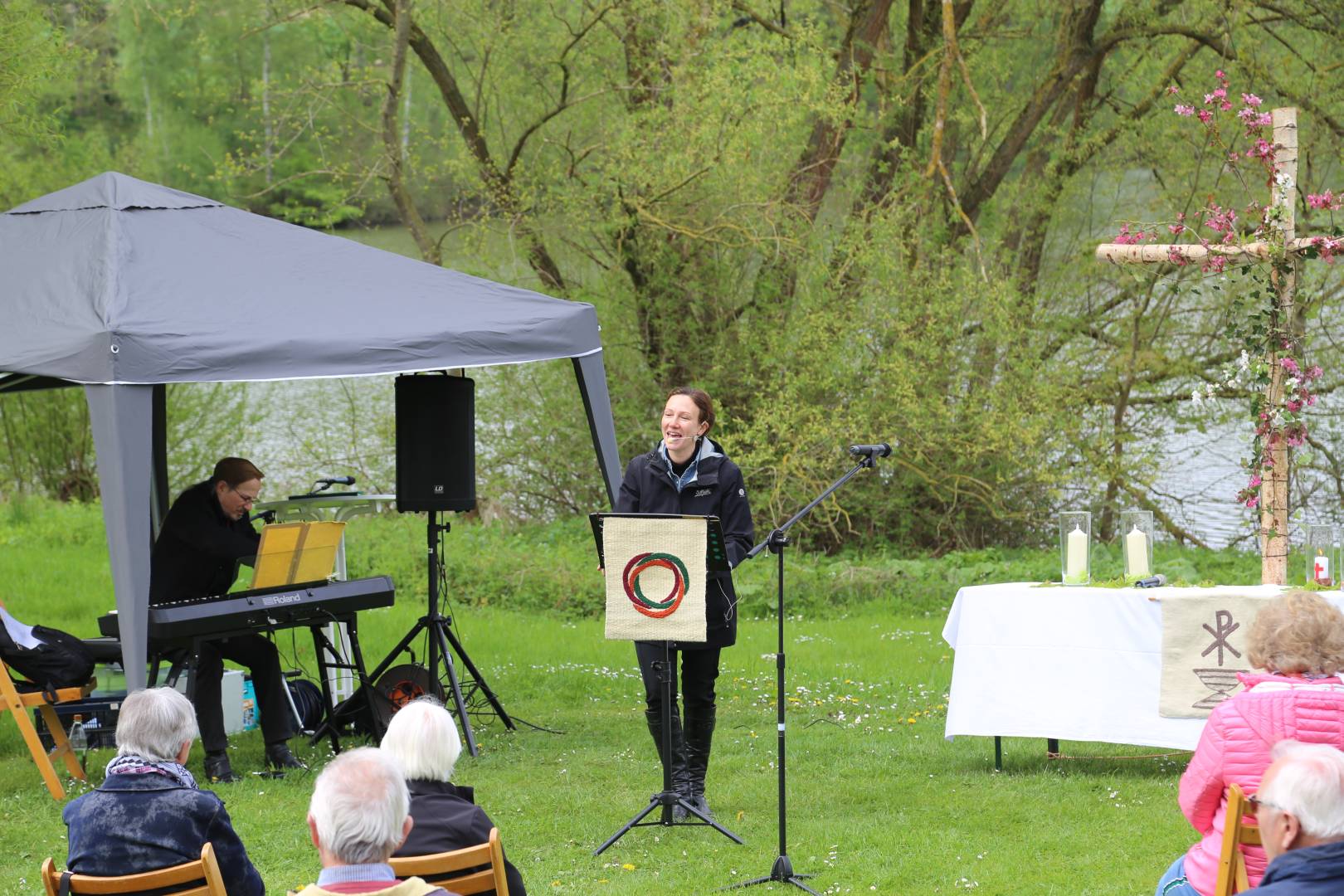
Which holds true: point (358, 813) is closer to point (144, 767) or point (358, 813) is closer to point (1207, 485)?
point (144, 767)

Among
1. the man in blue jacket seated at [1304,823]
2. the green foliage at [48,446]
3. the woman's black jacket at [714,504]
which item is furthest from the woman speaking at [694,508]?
the green foliage at [48,446]

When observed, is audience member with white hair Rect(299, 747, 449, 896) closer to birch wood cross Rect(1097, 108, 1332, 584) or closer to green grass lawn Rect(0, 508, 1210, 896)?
green grass lawn Rect(0, 508, 1210, 896)

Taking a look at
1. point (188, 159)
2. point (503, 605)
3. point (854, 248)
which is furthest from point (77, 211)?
point (188, 159)

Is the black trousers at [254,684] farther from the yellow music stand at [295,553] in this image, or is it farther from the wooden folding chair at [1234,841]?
the wooden folding chair at [1234,841]

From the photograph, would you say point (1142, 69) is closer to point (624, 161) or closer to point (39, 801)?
point (624, 161)

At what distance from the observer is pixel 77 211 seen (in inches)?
273

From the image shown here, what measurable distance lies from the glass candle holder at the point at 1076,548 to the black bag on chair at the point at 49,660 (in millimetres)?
4210

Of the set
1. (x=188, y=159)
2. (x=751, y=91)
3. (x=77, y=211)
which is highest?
(x=188, y=159)

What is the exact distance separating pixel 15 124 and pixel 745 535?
6.63m

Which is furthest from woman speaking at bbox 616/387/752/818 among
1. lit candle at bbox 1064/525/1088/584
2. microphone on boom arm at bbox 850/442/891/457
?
lit candle at bbox 1064/525/1088/584

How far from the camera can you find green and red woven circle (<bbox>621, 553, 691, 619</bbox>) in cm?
508

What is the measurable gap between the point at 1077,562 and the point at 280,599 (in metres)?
3.43

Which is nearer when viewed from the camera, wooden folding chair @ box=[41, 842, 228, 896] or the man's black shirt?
wooden folding chair @ box=[41, 842, 228, 896]

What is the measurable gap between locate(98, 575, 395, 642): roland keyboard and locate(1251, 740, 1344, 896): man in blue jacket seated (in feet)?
15.5
